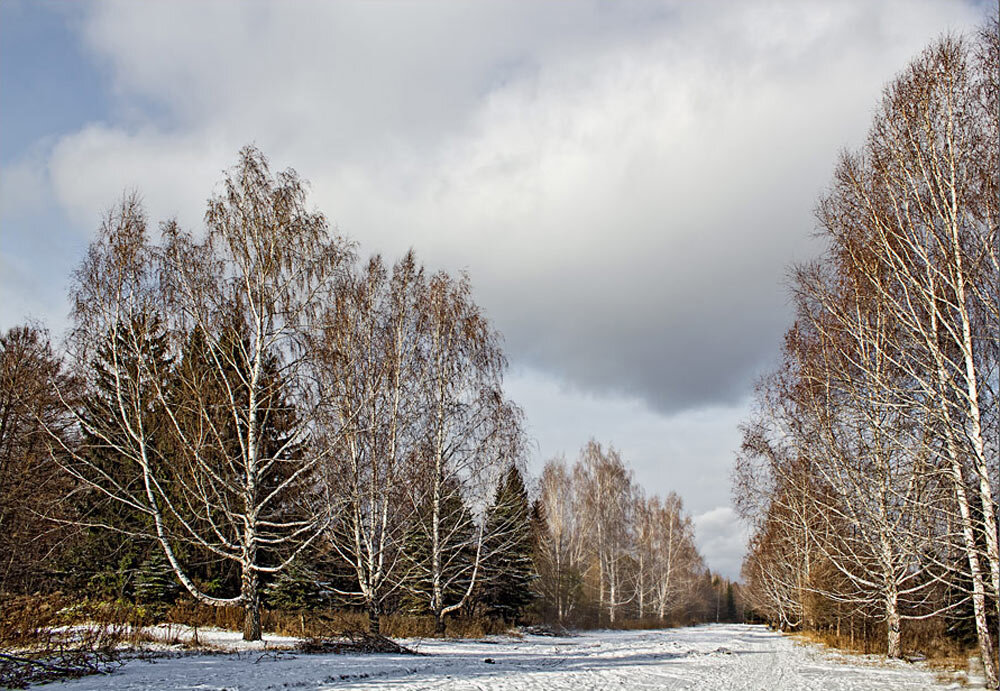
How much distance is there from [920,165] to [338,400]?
1453cm

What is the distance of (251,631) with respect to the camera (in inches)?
549

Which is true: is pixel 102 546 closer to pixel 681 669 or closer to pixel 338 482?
pixel 338 482

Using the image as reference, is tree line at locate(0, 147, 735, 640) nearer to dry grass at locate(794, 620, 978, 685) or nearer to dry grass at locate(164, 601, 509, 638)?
dry grass at locate(164, 601, 509, 638)

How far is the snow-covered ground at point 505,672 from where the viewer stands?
870 cm

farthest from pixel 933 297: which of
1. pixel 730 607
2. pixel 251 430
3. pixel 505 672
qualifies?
pixel 730 607

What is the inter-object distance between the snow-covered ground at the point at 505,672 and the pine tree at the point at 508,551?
5014 millimetres

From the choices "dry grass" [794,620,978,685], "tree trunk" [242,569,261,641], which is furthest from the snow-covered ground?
"tree trunk" [242,569,261,641]

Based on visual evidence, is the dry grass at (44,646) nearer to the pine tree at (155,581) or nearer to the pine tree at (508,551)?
the pine tree at (155,581)

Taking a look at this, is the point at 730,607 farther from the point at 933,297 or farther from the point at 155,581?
the point at 933,297

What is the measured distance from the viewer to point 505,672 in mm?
11312

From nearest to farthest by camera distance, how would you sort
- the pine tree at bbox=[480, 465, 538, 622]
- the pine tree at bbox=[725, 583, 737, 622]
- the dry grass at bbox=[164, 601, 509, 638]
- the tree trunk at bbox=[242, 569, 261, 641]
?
the tree trunk at bbox=[242, 569, 261, 641] < the dry grass at bbox=[164, 601, 509, 638] < the pine tree at bbox=[480, 465, 538, 622] < the pine tree at bbox=[725, 583, 737, 622]

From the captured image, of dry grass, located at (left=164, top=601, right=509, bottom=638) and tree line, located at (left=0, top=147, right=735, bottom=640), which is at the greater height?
tree line, located at (left=0, top=147, right=735, bottom=640)

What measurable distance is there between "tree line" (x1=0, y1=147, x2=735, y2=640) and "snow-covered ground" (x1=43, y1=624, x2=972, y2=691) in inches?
136

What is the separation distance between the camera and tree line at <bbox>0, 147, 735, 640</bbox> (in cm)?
1588
